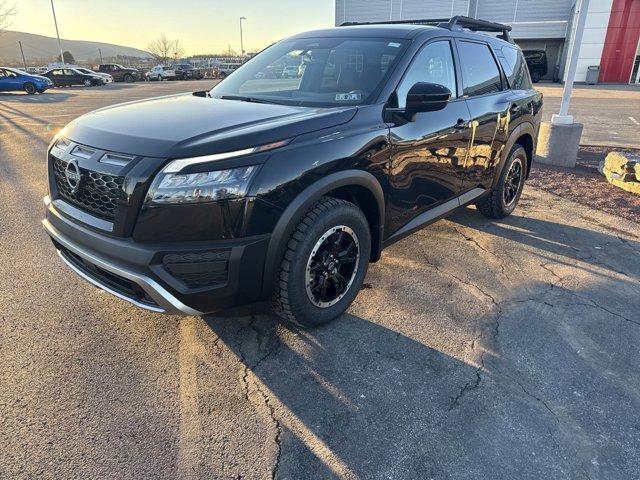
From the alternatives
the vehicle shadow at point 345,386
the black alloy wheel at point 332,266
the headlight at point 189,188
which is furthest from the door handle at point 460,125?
the headlight at point 189,188

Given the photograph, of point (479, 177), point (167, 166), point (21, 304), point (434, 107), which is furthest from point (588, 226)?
point (21, 304)

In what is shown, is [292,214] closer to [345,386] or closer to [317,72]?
[345,386]

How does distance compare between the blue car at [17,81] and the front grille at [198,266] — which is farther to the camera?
the blue car at [17,81]

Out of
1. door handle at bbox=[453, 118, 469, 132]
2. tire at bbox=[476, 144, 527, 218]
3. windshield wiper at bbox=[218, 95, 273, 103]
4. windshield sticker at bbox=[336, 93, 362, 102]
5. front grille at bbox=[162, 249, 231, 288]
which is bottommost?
tire at bbox=[476, 144, 527, 218]

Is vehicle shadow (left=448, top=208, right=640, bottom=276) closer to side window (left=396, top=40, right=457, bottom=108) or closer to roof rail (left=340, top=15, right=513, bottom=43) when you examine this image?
side window (left=396, top=40, right=457, bottom=108)

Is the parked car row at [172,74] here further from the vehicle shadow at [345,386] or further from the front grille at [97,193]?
the vehicle shadow at [345,386]

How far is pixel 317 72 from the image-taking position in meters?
3.58

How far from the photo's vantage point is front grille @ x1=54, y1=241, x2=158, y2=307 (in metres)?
2.38

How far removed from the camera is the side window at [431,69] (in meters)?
3.21

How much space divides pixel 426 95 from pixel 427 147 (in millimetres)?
551

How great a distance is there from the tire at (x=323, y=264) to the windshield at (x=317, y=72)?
0.82 meters

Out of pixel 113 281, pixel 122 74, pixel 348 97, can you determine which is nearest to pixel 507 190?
pixel 348 97

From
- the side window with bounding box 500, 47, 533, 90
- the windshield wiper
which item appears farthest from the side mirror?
the side window with bounding box 500, 47, 533, 90

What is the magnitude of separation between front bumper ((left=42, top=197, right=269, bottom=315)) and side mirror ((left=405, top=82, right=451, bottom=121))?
4.52 ft
